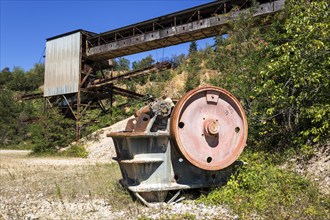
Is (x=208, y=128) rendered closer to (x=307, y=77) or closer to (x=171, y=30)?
(x=307, y=77)

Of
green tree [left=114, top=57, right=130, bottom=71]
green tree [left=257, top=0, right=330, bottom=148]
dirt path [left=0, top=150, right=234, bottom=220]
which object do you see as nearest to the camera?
dirt path [left=0, top=150, right=234, bottom=220]

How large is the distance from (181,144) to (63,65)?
60.8ft

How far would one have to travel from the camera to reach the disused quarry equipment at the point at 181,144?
4910mm

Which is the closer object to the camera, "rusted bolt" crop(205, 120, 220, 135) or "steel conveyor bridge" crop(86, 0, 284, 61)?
"rusted bolt" crop(205, 120, 220, 135)

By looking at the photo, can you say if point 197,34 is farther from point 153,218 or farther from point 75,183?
point 153,218

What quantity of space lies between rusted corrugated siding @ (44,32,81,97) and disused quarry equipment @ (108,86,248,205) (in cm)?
1659

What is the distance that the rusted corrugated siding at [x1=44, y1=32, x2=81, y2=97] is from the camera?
2070cm

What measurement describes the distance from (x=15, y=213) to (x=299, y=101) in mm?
6301

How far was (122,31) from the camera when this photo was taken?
20.6 metres

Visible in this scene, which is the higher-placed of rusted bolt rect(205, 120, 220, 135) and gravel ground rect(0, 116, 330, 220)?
rusted bolt rect(205, 120, 220, 135)

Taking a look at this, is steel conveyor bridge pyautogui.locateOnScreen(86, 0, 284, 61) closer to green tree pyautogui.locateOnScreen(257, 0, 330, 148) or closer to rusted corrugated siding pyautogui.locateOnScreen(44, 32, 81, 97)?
rusted corrugated siding pyautogui.locateOnScreen(44, 32, 81, 97)

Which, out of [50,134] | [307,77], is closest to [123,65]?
[50,134]

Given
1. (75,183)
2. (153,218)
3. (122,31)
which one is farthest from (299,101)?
(122,31)

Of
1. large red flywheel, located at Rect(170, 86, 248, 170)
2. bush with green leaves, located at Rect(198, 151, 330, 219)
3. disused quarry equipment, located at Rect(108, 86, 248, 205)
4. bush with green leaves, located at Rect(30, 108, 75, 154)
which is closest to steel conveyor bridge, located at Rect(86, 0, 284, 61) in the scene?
bush with green leaves, located at Rect(30, 108, 75, 154)
